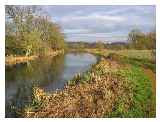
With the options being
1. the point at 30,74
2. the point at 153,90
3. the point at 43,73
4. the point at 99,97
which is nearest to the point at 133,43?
the point at 153,90

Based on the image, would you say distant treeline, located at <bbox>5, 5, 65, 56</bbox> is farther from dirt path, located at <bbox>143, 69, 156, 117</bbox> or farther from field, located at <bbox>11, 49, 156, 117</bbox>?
dirt path, located at <bbox>143, 69, 156, 117</bbox>

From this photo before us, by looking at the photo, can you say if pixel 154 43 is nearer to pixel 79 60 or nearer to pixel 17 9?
pixel 79 60

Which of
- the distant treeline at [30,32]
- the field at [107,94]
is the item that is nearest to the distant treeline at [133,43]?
the field at [107,94]

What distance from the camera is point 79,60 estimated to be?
13.2 feet

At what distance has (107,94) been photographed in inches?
156

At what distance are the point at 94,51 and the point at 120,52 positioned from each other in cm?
23

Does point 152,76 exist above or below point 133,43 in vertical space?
below

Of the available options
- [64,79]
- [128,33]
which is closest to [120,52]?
[128,33]

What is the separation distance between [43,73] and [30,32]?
15.1 inches

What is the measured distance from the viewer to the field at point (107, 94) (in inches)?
155

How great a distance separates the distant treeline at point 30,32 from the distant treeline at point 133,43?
17cm

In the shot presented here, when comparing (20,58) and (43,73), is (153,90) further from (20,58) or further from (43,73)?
(20,58)

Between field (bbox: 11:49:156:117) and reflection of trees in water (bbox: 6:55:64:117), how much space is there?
0.23 feet

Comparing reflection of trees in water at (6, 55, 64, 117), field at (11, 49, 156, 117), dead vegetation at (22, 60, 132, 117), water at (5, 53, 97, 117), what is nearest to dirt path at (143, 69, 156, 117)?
field at (11, 49, 156, 117)
